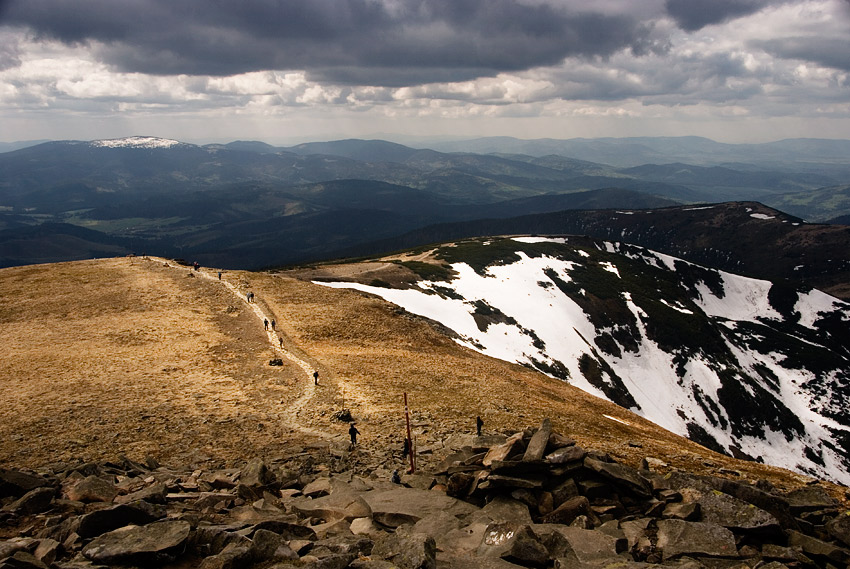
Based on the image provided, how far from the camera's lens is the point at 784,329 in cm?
18000

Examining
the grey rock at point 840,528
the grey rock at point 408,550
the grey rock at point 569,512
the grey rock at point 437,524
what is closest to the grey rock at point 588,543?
the grey rock at point 569,512

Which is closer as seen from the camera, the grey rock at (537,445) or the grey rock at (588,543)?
the grey rock at (588,543)

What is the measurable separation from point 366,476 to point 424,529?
6.44 meters

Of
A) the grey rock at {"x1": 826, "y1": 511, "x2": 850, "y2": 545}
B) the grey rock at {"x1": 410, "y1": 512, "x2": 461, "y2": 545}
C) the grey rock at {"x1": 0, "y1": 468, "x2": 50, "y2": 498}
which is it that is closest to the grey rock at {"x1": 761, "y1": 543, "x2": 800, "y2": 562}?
the grey rock at {"x1": 826, "y1": 511, "x2": 850, "y2": 545}

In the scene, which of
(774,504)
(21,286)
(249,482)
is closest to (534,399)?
(774,504)

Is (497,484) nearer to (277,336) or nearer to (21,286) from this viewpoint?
(277,336)

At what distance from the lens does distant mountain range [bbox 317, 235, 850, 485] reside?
9394 cm

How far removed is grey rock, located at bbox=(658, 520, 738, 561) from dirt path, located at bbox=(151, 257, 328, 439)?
1592 centimetres

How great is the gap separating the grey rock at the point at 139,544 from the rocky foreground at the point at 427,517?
4 cm

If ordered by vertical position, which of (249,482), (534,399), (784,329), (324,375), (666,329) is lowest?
(784,329)

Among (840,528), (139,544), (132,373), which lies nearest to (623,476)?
(840,528)

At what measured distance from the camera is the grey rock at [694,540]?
518 inches

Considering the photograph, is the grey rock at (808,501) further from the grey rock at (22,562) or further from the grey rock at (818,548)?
the grey rock at (22,562)

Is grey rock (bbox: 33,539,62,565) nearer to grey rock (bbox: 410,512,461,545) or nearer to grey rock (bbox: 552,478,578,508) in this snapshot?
grey rock (bbox: 410,512,461,545)
